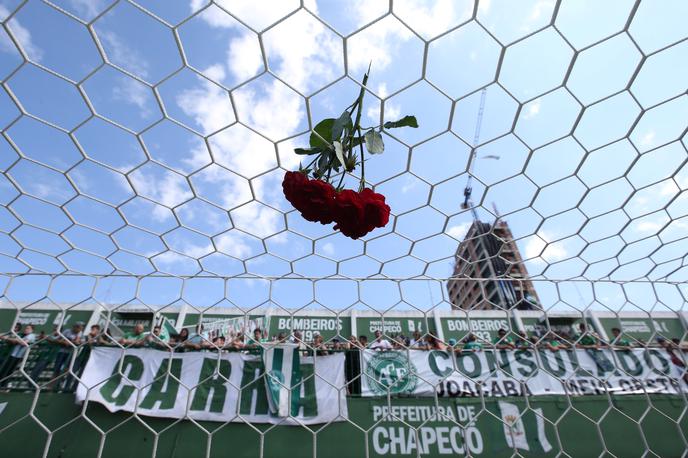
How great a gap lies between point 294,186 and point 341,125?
192mm

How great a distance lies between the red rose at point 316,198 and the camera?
28.1 inches

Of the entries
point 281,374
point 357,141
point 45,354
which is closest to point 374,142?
point 357,141

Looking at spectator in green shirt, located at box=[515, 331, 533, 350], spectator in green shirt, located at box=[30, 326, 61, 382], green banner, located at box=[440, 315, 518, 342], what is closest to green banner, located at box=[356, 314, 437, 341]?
green banner, located at box=[440, 315, 518, 342]

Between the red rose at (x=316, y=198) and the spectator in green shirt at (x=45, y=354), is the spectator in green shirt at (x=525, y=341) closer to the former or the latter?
the red rose at (x=316, y=198)

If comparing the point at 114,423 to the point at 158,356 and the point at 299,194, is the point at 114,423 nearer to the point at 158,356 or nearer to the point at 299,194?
the point at 158,356

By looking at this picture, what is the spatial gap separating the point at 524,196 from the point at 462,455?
5.58 feet

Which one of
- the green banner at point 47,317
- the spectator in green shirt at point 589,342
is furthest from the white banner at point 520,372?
the green banner at point 47,317

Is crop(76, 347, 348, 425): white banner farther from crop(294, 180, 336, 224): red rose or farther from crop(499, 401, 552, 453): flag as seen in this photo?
crop(294, 180, 336, 224): red rose

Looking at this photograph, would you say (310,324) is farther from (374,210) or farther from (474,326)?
(374,210)

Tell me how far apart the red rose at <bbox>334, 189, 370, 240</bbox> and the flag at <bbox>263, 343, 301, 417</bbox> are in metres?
1.96

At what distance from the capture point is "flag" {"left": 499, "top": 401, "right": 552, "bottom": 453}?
239cm

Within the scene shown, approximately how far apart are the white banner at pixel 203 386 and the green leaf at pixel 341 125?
78.7 inches

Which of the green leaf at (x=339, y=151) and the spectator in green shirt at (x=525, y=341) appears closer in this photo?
the green leaf at (x=339, y=151)

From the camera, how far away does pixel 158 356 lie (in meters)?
2.70
